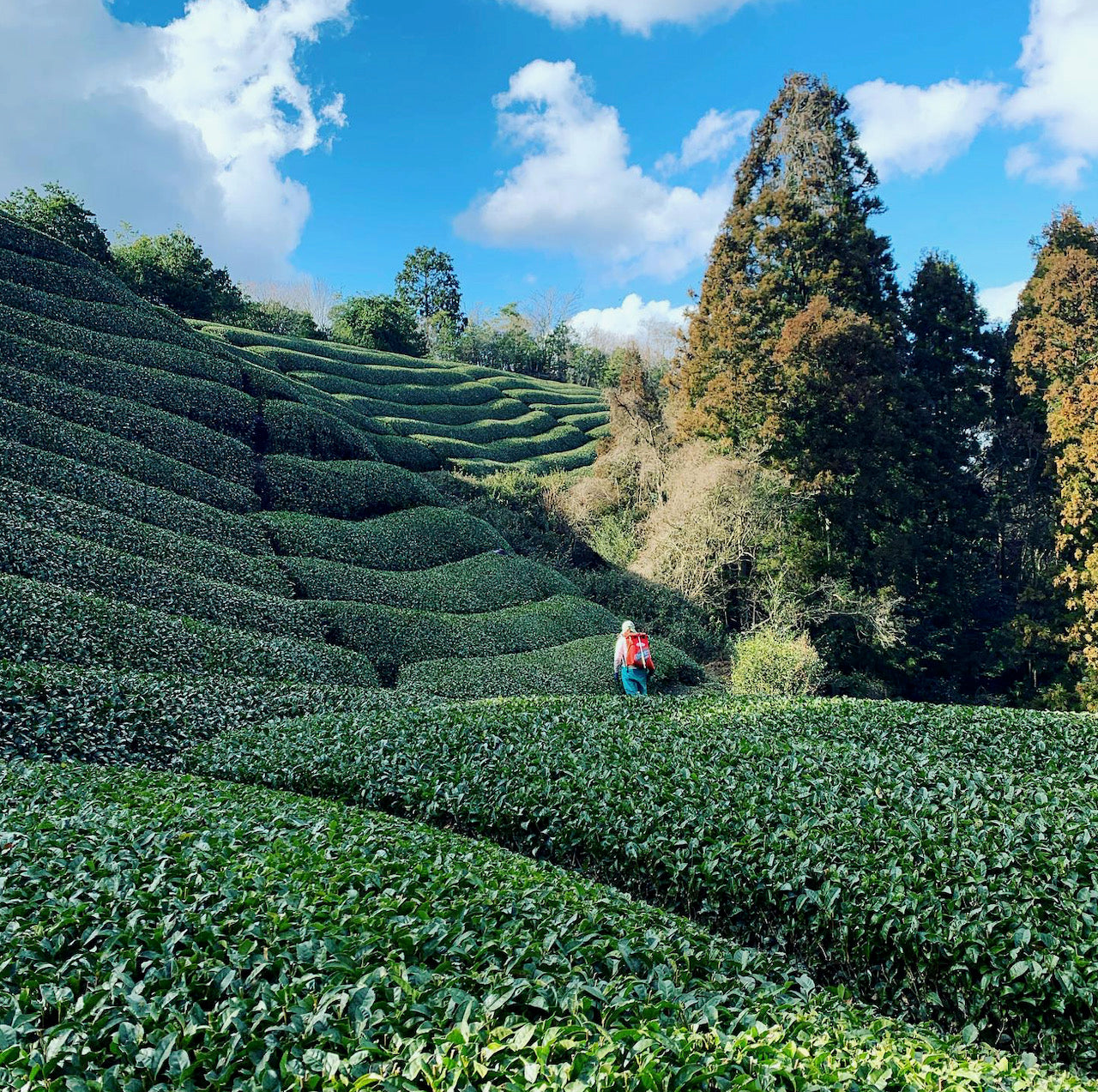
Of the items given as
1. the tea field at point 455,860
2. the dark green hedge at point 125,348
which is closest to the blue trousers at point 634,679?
the tea field at point 455,860

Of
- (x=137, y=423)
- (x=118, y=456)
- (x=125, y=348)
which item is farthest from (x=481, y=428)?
(x=118, y=456)

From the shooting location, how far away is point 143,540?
1584cm

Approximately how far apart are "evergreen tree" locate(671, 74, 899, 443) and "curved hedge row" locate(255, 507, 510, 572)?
27.9 ft

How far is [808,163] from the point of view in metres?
27.3

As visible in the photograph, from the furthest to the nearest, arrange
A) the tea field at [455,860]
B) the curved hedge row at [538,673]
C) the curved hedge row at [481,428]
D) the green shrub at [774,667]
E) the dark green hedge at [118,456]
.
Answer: the curved hedge row at [481,428] < the green shrub at [774,667] < the dark green hedge at [118,456] < the curved hedge row at [538,673] < the tea field at [455,860]

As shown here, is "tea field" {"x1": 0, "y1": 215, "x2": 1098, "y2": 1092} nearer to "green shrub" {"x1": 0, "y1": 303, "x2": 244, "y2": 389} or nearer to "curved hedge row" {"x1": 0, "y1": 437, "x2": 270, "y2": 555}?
"curved hedge row" {"x1": 0, "y1": 437, "x2": 270, "y2": 555}

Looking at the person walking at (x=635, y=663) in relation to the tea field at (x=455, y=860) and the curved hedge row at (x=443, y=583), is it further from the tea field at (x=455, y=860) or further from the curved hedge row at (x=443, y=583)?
the curved hedge row at (x=443, y=583)

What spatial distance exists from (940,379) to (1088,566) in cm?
1024

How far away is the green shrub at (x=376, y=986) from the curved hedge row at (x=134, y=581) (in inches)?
385

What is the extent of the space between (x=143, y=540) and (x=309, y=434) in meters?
10.2

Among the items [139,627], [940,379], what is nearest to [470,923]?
[139,627]

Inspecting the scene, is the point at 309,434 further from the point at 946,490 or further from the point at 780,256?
the point at 946,490

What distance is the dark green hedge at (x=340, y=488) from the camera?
22.3 meters

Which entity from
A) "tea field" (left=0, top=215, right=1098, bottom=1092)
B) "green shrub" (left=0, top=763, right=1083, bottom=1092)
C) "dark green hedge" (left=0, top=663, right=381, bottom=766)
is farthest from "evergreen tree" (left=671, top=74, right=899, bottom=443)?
"green shrub" (left=0, top=763, right=1083, bottom=1092)
